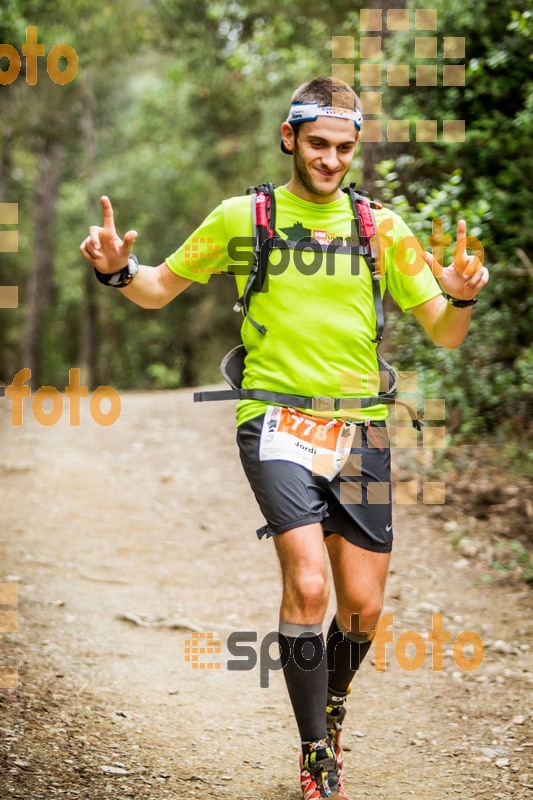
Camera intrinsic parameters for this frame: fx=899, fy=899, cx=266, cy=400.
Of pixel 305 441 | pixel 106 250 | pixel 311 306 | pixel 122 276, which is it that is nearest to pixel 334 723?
pixel 305 441

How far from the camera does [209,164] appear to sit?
71.8 ft

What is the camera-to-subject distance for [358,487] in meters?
3.54

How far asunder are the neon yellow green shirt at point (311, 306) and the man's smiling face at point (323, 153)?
0.10 meters

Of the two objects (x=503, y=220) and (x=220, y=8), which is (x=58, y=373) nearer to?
(x=220, y=8)

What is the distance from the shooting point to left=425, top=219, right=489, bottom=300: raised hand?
11.1ft

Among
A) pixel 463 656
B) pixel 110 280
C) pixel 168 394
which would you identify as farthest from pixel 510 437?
pixel 168 394

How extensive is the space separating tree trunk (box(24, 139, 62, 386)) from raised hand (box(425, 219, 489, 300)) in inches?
866

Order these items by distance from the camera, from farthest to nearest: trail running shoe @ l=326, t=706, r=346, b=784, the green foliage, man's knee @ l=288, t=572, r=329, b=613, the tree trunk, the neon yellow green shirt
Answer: the tree trunk, the green foliage, trail running shoe @ l=326, t=706, r=346, b=784, the neon yellow green shirt, man's knee @ l=288, t=572, r=329, b=613

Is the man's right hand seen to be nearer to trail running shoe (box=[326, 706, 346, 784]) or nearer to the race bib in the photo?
the race bib

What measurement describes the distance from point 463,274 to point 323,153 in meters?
0.75

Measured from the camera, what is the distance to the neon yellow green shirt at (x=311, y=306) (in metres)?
3.50

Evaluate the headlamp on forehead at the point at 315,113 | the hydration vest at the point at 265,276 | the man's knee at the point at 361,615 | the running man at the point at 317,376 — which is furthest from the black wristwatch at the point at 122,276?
the man's knee at the point at 361,615

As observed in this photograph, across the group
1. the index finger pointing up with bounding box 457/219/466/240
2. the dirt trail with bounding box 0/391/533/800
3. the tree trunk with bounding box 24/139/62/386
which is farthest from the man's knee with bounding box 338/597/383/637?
the tree trunk with bounding box 24/139/62/386

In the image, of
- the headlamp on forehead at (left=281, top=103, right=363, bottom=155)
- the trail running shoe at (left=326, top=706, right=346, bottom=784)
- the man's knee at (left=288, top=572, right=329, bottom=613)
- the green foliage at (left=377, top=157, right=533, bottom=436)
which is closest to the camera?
the man's knee at (left=288, top=572, right=329, bottom=613)
